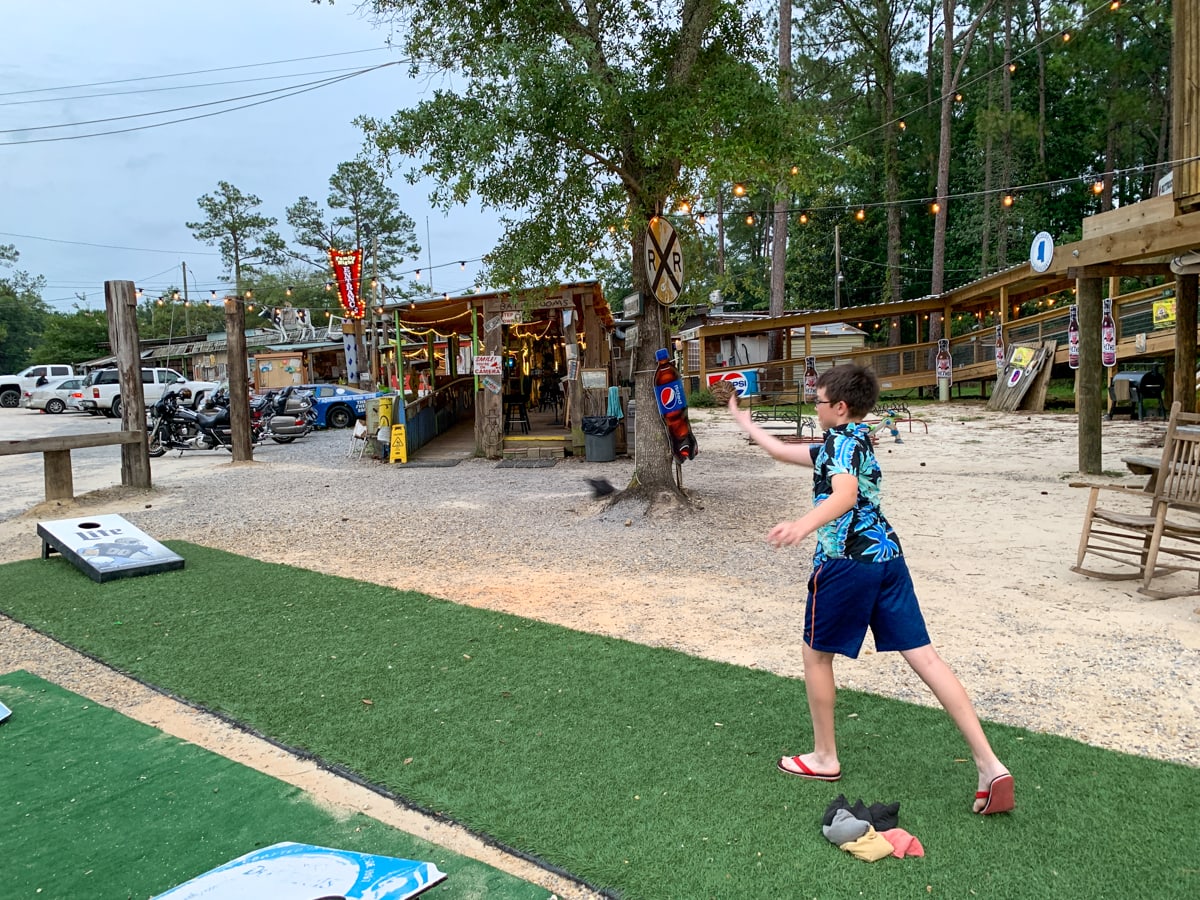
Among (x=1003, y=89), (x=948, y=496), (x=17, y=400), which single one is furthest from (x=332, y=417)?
(x=1003, y=89)

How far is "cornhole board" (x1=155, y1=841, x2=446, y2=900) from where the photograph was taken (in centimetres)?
203

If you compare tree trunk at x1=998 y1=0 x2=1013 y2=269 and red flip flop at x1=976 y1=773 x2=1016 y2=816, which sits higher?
tree trunk at x1=998 y1=0 x2=1013 y2=269

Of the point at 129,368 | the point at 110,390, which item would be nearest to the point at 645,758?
the point at 129,368

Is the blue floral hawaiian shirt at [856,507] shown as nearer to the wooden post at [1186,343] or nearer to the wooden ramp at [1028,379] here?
the wooden post at [1186,343]

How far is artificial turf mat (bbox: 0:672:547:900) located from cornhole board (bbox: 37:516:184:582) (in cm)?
274

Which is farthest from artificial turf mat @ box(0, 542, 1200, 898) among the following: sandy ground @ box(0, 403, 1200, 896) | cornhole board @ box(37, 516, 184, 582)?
cornhole board @ box(37, 516, 184, 582)

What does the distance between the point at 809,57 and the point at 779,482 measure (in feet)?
76.8

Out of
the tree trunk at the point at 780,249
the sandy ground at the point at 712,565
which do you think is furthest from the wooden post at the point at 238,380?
the tree trunk at the point at 780,249

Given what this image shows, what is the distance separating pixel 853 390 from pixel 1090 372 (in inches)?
317

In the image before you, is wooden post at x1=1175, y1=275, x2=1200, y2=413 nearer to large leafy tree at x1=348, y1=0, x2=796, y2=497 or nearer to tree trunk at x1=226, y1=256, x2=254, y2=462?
large leafy tree at x1=348, y1=0, x2=796, y2=497

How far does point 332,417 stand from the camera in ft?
72.9

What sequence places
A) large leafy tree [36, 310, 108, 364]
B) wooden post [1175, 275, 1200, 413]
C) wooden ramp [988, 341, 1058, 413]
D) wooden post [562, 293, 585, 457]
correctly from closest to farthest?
1. wooden post [1175, 275, 1200, 413]
2. wooden post [562, 293, 585, 457]
3. wooden ramp [988, 341, 1058, 413]
4. large leafy tree [36, 310, 108, 364]

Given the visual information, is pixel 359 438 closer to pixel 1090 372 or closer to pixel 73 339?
pixel 1090 372

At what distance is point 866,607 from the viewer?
98.8 inches
